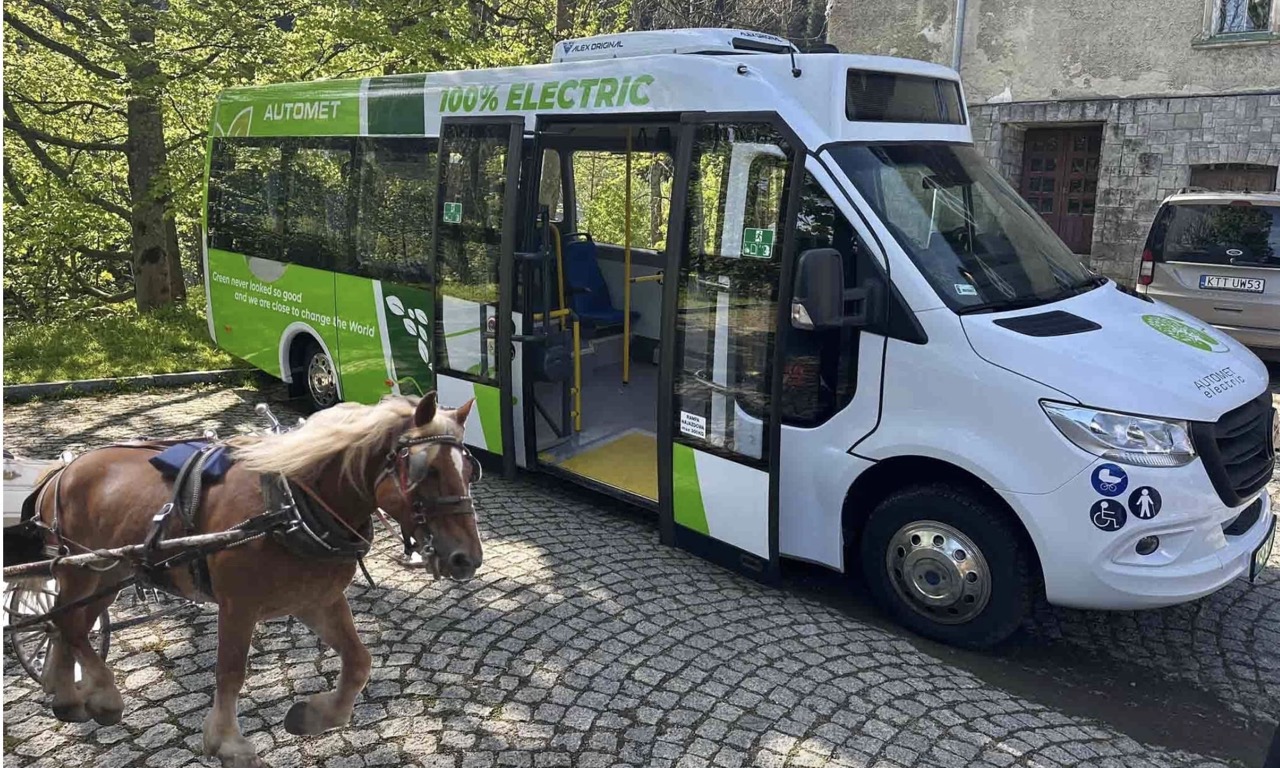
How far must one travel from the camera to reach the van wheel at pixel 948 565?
4.72m

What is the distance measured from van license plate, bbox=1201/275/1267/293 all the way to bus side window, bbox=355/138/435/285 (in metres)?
8.78

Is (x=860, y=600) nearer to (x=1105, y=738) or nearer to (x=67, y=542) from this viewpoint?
(x=1105, y=738)

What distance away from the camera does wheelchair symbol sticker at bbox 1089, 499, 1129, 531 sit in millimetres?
4352

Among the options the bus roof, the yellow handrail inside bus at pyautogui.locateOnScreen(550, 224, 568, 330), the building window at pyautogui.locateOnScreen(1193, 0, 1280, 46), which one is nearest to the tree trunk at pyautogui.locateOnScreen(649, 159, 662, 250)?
the yellow handrail inside bus at pyautogui.locateOnScreen(550, 224, 568, 330)

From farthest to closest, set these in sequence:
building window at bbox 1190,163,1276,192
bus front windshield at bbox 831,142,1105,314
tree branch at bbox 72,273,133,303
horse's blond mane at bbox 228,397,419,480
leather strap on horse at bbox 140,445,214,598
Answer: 1. tree branch at bbox 72,273,133,303
2. building window at bbox 1190,163,1276,192
3. bus front windshield at bbox 831,142,1105,314
4. leather strap on horse at bbox 140,445,214,598
5. horse's blond mane at bbox 228,397,419,480

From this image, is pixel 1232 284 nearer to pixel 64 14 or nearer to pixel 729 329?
pixel 729 329

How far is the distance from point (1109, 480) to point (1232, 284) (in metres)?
8.17

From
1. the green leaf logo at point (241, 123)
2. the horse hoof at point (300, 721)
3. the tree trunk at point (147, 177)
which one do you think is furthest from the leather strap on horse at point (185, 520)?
the tree trunk at point (147, 177)

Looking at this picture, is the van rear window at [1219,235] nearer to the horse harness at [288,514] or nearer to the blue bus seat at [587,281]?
the blue bus seat at [587,281]

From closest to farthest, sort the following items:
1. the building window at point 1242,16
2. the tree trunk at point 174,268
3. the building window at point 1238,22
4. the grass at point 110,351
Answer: the grass at point 110,351 → the building window at point 1238,22 → the building window at point 1242,16 → the tree trunk at point 174,268

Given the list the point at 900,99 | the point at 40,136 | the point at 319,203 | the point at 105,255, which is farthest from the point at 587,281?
the point at 105,255

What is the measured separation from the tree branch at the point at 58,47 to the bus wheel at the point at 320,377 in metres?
6.55

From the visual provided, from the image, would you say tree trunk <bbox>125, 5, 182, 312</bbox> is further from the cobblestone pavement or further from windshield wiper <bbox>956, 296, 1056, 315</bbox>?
windshield wiper <bbox>956, 296, 1056, 315</bbox>

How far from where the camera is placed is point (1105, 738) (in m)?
4.13
